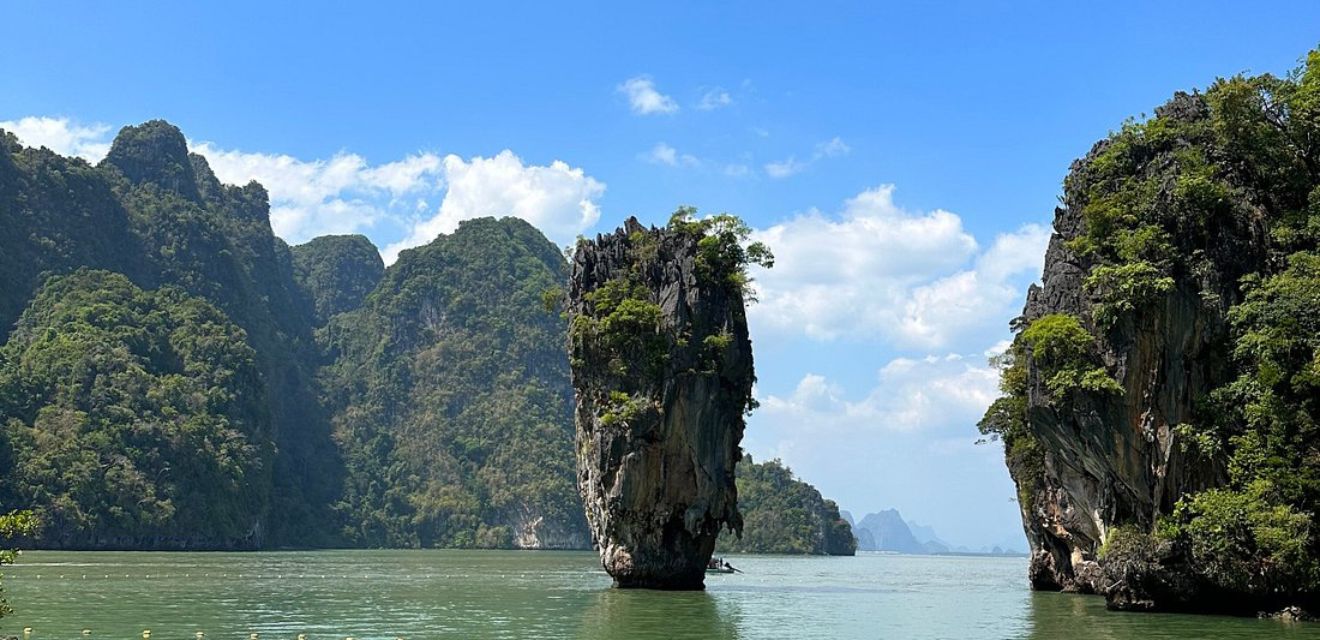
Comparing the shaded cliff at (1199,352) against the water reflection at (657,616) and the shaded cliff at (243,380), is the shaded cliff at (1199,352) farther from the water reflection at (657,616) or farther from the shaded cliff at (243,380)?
the shaded cliff at (243,380)

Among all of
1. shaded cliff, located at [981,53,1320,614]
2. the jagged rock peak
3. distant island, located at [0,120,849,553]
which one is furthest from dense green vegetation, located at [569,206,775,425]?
the jagged rock peak

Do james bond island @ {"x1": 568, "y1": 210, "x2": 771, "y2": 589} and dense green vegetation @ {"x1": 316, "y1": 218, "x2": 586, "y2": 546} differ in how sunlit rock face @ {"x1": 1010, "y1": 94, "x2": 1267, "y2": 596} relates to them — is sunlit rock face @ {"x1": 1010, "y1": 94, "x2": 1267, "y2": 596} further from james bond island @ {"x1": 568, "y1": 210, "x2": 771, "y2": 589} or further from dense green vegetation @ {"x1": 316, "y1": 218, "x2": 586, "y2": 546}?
dense green vegetation @ {"x1": 316, "y1": 218, "x2": 586, "y2": 546}

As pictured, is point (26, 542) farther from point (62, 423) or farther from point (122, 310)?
point (122, 310)

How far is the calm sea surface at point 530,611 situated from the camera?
2625cm

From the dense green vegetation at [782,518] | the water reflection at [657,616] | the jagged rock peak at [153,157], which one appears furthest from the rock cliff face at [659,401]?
the jagged rock peak at [153,157]

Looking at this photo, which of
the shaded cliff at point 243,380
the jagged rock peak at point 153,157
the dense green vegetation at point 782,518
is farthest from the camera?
the jagged rock peak at point 153,157

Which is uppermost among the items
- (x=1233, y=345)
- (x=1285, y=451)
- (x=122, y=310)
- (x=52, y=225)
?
(x=52, y=225)

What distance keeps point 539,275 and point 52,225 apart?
76571 mm

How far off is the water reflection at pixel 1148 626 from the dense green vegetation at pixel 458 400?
11340cm

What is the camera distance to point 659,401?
40656mm

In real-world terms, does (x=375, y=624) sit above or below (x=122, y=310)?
below

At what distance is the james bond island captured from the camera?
40.7 m

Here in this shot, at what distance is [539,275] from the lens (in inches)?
7333

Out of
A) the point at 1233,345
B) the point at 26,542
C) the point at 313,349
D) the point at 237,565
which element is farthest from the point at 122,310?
the point at 1233,345
